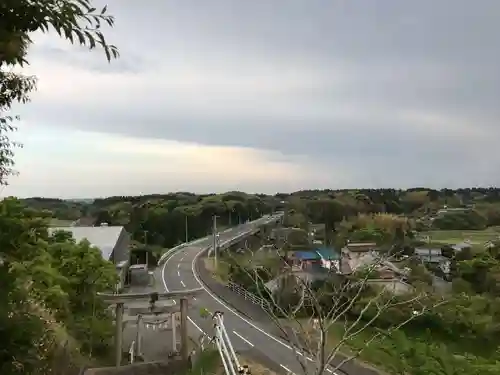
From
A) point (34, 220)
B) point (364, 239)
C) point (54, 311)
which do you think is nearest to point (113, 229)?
point (364, 239)

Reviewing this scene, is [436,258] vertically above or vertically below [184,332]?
below

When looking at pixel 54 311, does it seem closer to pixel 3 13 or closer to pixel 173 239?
pixel 3 13

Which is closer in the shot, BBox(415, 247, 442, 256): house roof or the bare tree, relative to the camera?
the bare tree

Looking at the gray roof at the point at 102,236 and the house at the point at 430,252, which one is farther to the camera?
the house at the point at 430,252

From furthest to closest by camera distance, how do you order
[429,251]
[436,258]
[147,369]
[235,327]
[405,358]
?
[429,251]
[436,258]
[235,327]
[405,358]
[147,369]

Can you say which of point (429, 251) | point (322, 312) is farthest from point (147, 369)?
point (429, 251)

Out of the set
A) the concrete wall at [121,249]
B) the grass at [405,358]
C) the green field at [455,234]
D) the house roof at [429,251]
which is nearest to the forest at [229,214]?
the green field at [455,234]

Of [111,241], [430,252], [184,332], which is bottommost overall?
[430,252]

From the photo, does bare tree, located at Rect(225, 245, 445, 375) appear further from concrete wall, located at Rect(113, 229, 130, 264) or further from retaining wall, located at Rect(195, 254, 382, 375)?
concrete wall, located at Rect(113, 229, 130, 264)

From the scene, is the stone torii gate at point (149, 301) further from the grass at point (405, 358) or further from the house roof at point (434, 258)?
the house roof at point (434, 258)

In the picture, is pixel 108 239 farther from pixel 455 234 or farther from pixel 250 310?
pixel 455 234

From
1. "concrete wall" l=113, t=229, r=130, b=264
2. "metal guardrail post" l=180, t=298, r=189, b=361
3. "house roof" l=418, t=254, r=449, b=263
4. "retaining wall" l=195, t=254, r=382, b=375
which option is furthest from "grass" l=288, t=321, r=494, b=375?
"house roof" l=418, t=254, r=449, b=263
